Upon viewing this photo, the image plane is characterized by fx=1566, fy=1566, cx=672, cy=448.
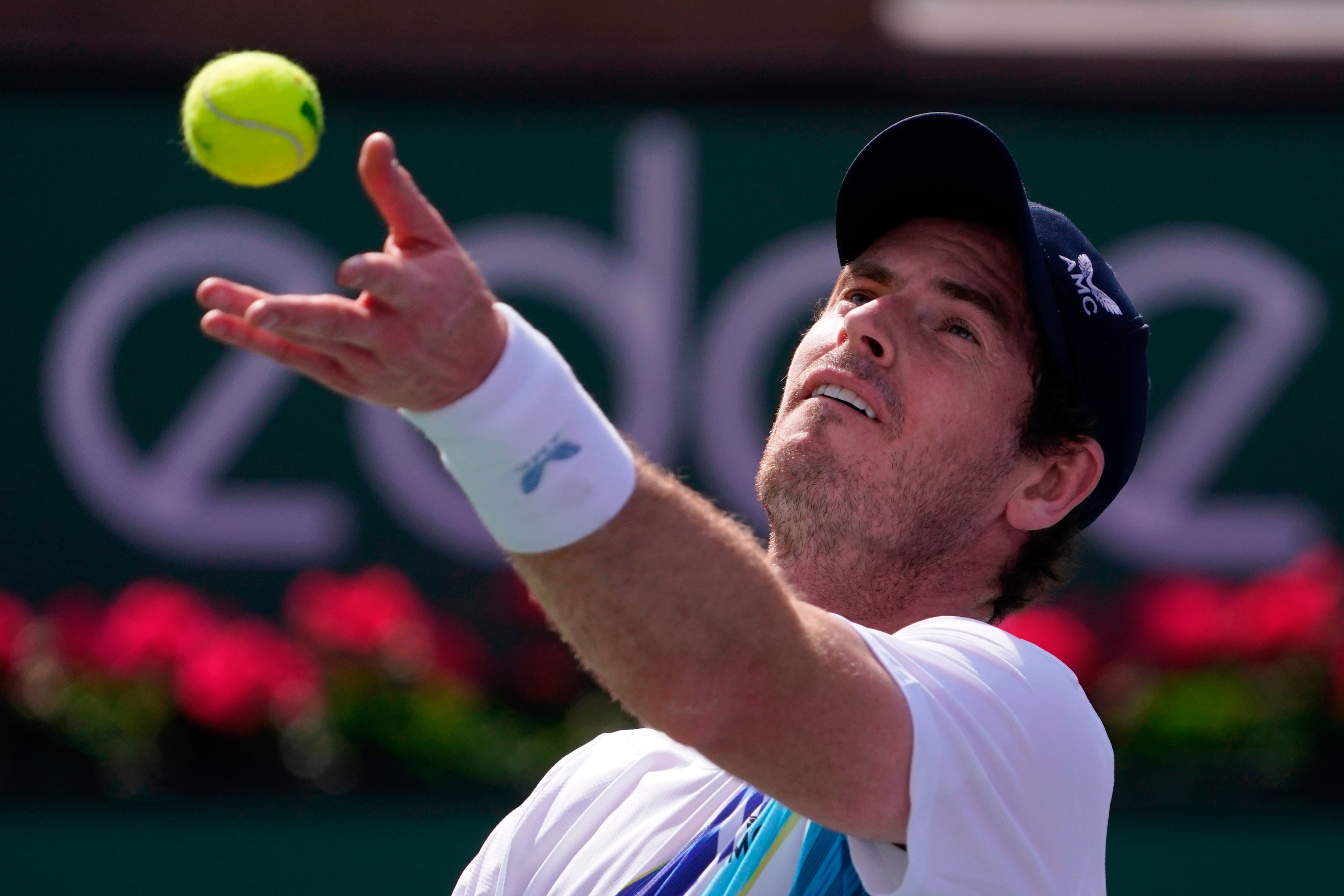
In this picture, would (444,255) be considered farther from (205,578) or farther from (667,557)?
(205,578)

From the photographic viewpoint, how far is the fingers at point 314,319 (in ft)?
4.83

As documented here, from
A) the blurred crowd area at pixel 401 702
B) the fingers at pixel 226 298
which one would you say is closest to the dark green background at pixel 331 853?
the blurred crowd area at pixel 401 702

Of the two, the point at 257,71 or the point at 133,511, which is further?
the point at 133,511

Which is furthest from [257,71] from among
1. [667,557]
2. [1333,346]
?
[1333,346]

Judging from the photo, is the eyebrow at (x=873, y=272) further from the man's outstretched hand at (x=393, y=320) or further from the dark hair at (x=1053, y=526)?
the man's outstretched hand at (x=393, y=320)

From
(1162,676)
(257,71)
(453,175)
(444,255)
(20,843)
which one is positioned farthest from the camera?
(453,175)

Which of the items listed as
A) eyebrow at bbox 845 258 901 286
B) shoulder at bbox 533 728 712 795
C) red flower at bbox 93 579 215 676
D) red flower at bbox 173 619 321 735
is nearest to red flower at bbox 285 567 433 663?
red flower at bbox 173 619 321 735

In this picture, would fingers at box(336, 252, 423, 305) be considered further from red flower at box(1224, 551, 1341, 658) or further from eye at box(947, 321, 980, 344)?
red flower at box(1224, 551, 1341, 658)

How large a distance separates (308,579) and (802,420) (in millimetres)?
3966

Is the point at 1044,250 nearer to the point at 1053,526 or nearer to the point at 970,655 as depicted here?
the point at 1053,526

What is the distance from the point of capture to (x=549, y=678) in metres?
5.74

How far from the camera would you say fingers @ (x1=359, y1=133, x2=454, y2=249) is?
5.07 ft

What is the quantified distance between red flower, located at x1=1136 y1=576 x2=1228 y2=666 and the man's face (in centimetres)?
334

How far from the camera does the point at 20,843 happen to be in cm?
510
